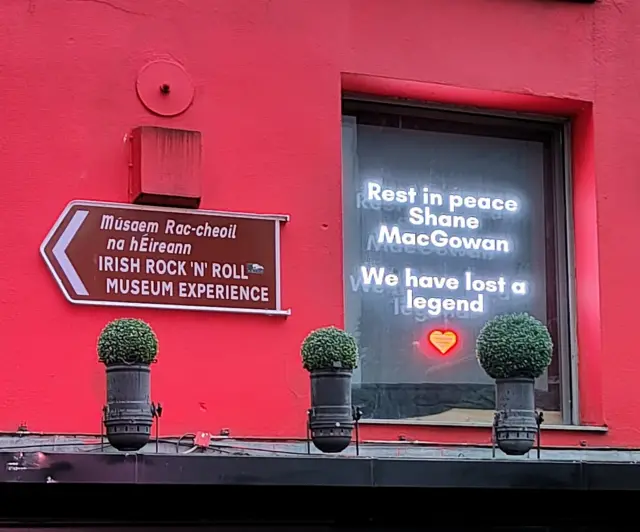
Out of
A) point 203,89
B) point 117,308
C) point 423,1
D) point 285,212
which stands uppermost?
point 423,1

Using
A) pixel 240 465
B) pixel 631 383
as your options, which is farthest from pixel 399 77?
pixel 240 465

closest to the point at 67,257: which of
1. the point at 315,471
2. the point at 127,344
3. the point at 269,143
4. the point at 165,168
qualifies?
the point at 165,168

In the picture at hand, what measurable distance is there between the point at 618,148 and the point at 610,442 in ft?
6.97

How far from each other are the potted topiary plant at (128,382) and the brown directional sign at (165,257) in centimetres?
91

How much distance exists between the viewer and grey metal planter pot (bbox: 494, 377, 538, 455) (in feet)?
29.0

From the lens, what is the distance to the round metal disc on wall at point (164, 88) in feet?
31.3

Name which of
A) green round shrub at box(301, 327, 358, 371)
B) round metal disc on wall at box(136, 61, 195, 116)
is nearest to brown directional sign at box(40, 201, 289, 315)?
round metal disc on wall at box(136, 61, 195, 116)

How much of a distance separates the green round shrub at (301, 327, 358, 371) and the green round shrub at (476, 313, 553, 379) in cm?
87

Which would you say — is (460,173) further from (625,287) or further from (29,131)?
(29,131)

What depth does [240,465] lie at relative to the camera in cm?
823

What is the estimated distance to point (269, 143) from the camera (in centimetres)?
985

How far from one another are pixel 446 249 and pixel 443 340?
2.12ft

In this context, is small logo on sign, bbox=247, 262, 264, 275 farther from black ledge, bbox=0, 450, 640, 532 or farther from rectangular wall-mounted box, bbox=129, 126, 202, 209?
black ledge, bbox=0, 450, 640, 532

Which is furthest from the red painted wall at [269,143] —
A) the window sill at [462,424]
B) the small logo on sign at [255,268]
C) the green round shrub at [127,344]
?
the green round shrub at [127,344]
